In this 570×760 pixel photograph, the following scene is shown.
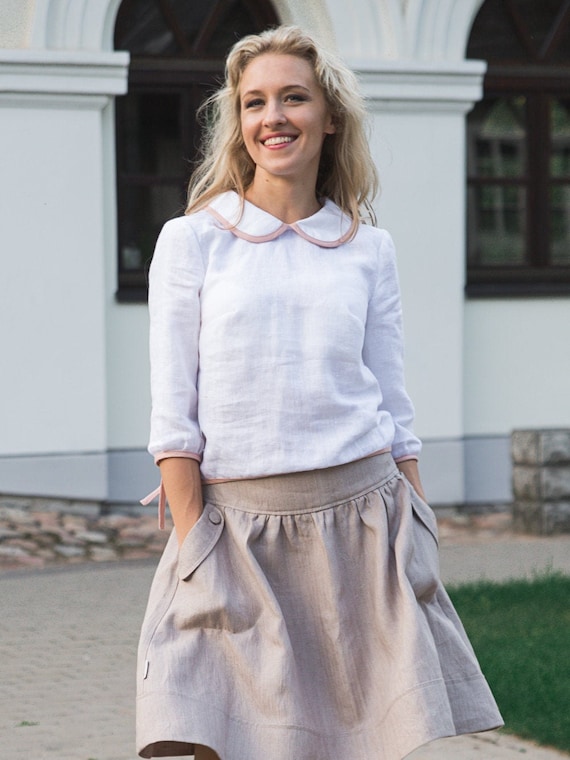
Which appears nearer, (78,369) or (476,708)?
(476,708)

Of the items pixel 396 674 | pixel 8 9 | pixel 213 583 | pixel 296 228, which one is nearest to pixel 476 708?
pixel 396 674

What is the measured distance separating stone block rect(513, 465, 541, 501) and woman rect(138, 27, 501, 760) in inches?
239

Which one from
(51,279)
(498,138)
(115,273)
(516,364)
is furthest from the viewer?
(498,138)

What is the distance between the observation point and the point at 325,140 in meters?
3.15

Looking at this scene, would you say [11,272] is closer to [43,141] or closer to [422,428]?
[43,141]

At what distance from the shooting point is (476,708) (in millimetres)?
2963

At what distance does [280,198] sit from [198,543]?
2.37ft

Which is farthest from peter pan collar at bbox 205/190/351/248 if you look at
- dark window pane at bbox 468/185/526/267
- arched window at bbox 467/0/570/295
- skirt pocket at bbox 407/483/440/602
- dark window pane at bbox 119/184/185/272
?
dark window pane at bbox 468/185/526/267

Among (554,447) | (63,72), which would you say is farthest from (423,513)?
(63,72)

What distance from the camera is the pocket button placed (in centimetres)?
285

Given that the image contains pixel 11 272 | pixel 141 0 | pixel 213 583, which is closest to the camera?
pixel 213 583

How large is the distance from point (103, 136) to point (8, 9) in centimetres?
96

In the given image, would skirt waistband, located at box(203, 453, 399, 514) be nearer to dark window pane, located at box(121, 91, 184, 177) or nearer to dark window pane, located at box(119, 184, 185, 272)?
dark window pane, located at box(119, 184, 185, 272)

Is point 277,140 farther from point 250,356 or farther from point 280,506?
point 280,506
